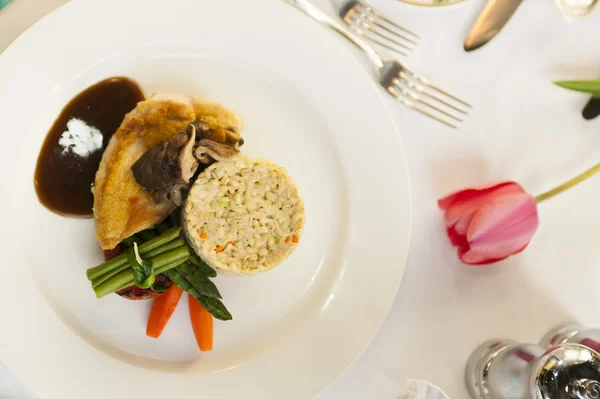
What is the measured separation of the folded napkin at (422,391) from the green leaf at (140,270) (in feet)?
4.17

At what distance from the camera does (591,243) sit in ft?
8.68

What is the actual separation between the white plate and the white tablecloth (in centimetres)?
21

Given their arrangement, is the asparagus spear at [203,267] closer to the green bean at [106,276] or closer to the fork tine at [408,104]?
the green bean at [106,276]

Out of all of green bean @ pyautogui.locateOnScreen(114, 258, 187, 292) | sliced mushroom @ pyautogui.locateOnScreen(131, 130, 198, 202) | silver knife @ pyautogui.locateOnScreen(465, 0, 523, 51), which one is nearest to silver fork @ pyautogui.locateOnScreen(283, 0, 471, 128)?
silver knife @ pyautogui.locateOnScreen(465, 0, 523, 51)

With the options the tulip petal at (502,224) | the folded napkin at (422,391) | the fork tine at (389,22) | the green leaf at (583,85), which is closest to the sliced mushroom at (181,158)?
the fork tine at (389,22)

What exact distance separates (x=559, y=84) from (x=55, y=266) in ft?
8.23

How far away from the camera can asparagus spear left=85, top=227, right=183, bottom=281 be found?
2.24m

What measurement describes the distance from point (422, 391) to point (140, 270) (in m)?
1.38

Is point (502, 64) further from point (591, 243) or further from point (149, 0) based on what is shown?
point (149, 0)

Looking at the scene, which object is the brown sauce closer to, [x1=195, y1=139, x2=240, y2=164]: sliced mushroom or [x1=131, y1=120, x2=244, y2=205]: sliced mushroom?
[x1=131, y1=120, x2=244, y2=205]: sliced mushroom

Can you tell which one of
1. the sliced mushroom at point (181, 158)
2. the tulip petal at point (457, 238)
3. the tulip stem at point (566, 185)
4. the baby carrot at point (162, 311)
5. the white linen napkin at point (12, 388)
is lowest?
the white linen napkin at point (12, 388)

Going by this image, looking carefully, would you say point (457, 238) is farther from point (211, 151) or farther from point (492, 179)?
point (211, 151)

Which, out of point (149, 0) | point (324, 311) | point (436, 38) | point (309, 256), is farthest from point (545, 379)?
point (149, 0)

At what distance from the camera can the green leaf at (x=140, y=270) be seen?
222cm
